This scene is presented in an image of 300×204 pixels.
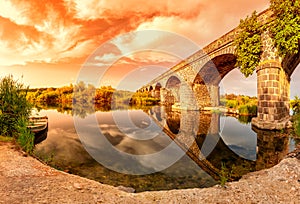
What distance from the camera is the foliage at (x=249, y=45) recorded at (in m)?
11.6

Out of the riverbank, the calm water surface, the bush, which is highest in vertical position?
the bush

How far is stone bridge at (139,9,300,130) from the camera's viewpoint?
1077 centimetres

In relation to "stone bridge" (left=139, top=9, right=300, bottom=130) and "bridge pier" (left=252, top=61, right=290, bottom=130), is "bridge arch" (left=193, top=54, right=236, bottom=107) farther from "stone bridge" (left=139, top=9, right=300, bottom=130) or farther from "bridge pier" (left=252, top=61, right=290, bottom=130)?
"bridge pier" (left=252, top=61, right=290, bottom=130)

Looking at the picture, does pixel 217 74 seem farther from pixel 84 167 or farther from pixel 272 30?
pixel 84 167

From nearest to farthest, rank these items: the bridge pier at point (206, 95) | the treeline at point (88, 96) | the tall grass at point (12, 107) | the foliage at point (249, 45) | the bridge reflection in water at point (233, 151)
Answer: the bridge reflection in water at point (233, 151)
the tall grass at point (12, 107)
the foliage at point (249, 45)
the bridge pier at point (206, 95)
the treeline at point (88, 96)

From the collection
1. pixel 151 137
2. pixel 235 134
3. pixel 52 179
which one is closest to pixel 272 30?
pixel 235 134

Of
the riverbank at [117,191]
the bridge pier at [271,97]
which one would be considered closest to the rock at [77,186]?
the riverbank at [117,191]

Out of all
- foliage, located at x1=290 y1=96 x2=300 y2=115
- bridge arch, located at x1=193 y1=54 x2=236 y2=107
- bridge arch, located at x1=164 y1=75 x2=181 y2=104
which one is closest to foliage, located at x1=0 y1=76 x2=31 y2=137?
foliage, located at x1=290 y1=96 x2=300 y2=115

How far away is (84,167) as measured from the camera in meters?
5.50

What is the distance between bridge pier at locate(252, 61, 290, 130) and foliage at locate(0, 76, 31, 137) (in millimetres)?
12062

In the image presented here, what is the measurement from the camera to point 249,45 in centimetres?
1197

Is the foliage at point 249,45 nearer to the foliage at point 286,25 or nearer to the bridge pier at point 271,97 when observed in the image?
the bridge pier at point 271,97

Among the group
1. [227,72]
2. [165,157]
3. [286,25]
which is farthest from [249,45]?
[227,72]

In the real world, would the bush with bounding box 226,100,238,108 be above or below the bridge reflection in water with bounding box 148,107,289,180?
above
